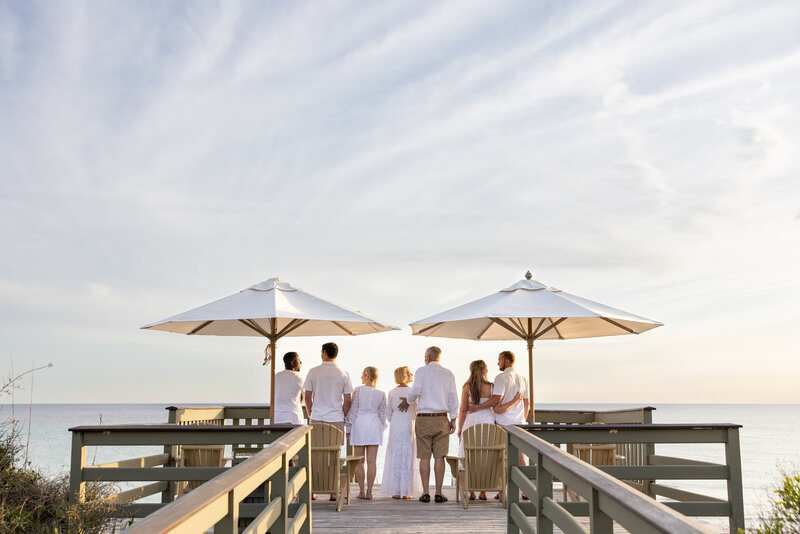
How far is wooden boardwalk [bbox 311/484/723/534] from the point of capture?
282 inches

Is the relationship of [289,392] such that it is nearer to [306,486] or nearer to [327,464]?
[327,464]

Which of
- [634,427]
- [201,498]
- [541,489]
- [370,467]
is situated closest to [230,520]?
[201,498]

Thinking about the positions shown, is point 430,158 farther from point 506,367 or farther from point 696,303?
point 696,303

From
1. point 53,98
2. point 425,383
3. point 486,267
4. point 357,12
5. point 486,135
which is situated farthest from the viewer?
point 486,267

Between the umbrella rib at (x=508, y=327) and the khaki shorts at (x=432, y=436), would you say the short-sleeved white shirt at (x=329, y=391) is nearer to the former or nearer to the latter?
the khaki shorts at (x=432, y=436)

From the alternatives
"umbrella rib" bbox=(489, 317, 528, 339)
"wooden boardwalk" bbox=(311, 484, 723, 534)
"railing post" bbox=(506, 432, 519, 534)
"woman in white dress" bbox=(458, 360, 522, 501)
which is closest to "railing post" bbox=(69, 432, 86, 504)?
"wooden boardwalk" bbox=(311, 484, 723, 534)

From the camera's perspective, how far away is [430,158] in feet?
60.0

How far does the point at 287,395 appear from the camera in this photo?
894cm

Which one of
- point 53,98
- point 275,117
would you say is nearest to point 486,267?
point 275,117

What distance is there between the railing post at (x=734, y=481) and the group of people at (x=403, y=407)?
2.90 m

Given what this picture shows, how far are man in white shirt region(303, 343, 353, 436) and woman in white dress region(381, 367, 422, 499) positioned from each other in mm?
547

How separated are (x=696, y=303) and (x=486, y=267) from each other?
11.8 meters

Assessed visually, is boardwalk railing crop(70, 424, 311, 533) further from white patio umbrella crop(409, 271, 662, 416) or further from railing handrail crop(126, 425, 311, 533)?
white patio umbrella crop(409, 271, 662, 416)

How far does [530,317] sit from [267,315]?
264cm
